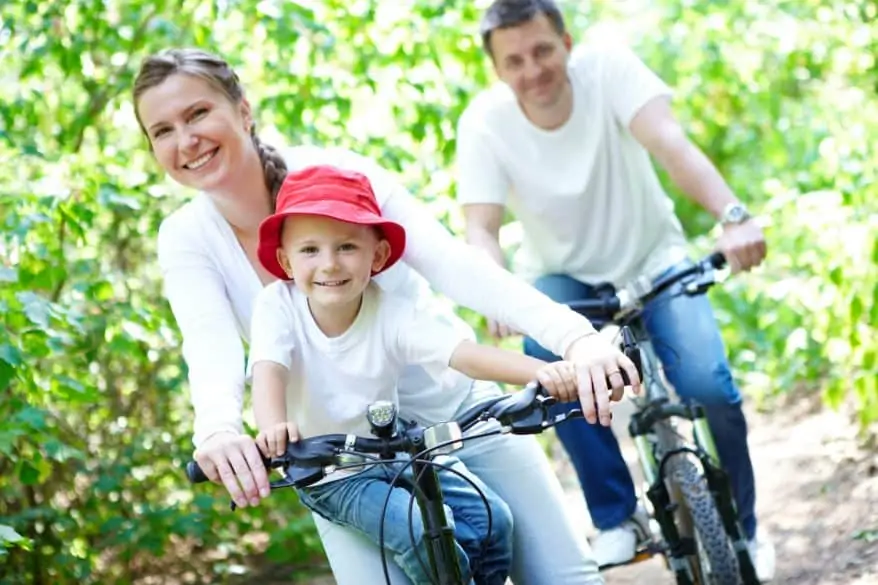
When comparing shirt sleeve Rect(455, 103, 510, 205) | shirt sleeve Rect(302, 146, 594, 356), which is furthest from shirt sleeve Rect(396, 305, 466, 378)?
shirt sleeve Rect(455, 103, 510, 205)

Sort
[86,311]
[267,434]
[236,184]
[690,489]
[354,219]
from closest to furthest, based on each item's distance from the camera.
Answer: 1. [267,434]
2. [354,219]
3. [236,184]
4. [690,489]
5. [86,311]

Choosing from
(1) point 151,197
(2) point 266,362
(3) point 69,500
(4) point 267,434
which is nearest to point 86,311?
(1) point 151,197

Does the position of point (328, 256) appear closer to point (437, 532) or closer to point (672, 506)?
point (437, 532)

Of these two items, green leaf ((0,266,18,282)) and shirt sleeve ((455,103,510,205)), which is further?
shirt sleeve ((455,103,510,205))

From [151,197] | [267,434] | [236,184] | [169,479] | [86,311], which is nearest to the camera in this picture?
[267,434]

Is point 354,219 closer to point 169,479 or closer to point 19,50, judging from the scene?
point 19,50

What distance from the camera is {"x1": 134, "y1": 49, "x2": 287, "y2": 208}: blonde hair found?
131 inches

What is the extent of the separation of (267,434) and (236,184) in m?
0.95

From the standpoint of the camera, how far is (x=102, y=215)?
18.2ft

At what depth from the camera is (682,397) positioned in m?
4.05

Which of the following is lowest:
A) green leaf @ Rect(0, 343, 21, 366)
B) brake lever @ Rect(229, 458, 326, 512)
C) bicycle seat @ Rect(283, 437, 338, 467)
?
brake lever @ Rect(229, 458, 326, 512)

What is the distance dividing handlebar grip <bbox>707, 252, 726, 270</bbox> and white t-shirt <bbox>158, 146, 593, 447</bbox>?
2.93 feet

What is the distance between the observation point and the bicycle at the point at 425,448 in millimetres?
2551

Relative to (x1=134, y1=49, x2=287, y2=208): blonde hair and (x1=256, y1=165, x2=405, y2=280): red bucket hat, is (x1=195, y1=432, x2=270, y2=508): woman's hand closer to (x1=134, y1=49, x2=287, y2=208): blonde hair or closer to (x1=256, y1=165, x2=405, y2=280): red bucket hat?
(x1=256, y1=165, x2=405, y2=280): red bucket hat
